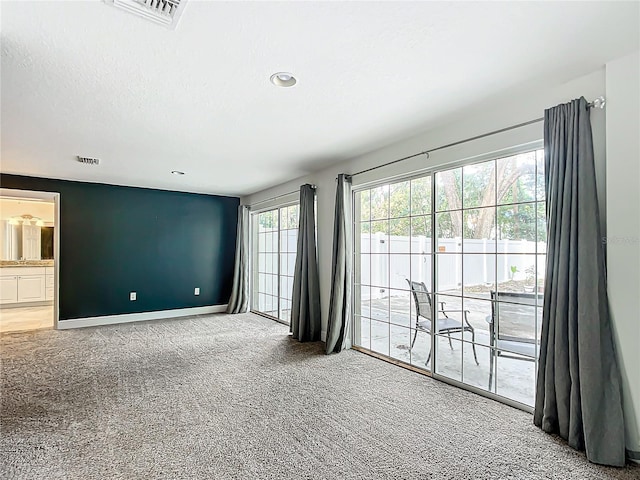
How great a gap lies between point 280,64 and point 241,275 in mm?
5104

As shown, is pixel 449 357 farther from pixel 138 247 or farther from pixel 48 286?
pixel 48 286

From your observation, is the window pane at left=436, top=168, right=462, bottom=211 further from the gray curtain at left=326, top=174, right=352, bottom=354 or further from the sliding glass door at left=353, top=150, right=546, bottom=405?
the gray curtain at left=326, top=174, right=352, bottom=354

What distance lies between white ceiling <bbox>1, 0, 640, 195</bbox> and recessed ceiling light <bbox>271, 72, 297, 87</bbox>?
0.06 meters

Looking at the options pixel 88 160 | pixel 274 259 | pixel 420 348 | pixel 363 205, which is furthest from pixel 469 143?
pixel 88 160

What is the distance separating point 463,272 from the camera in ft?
10.3

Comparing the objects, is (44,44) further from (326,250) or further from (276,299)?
(276,299)

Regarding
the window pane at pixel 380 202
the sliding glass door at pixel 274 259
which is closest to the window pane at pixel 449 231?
the window pane at pixel 380 202

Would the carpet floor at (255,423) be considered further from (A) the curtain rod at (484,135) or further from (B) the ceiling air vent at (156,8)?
(B) the ceiling air vent at (156,8)

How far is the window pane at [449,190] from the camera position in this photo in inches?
126

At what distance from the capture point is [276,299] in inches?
246

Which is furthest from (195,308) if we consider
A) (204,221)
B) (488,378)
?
(488,378)

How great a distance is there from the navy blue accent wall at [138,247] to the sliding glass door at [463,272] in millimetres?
3733

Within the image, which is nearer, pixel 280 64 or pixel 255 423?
pixel 280 64

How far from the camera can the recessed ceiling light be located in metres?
2.26
